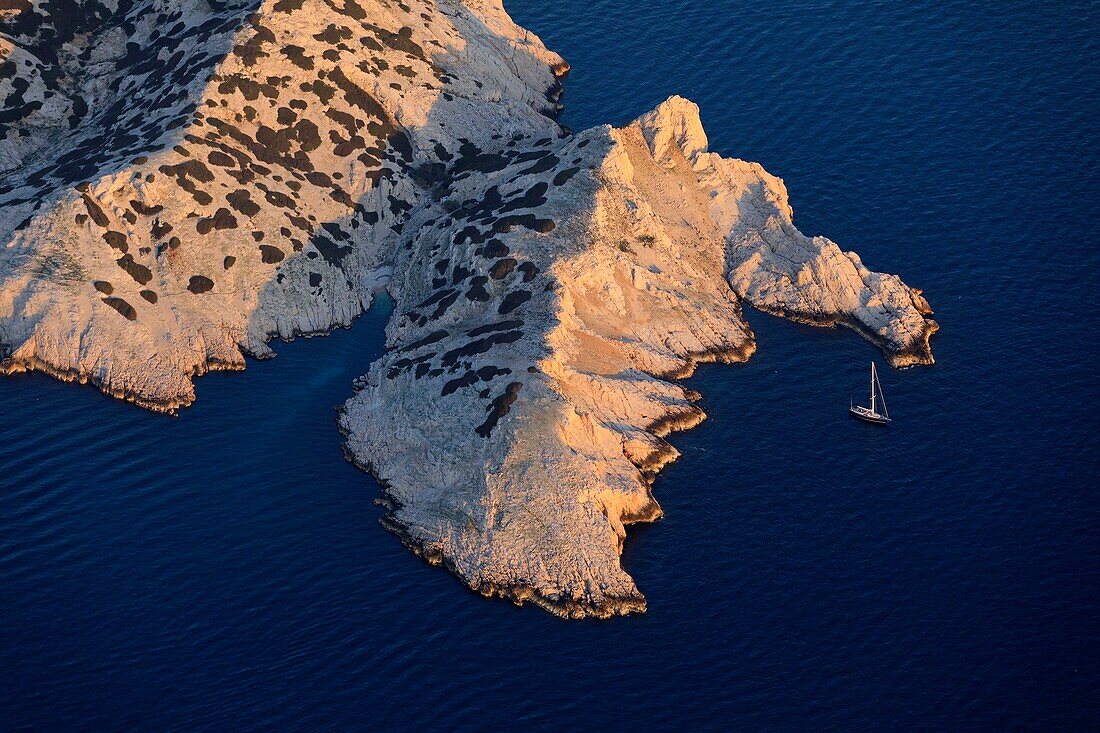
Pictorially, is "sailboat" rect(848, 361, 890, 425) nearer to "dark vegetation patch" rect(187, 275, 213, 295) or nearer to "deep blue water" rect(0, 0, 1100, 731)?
"deep blue water" rect(0, 0, 1100, 731)

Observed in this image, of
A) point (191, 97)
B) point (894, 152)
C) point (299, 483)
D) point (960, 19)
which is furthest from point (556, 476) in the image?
point (960, 19)

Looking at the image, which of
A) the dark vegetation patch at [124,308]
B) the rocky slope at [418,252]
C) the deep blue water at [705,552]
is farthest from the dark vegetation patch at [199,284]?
the deep blue water at [705,552]

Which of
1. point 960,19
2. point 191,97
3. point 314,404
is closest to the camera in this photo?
point 314,404

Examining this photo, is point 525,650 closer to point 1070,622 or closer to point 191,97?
point 1070,622

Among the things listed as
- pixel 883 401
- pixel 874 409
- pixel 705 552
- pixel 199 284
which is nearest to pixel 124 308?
pixel 199 284

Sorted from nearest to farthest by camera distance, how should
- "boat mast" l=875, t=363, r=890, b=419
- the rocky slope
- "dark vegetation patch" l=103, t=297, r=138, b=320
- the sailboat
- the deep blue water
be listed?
the deep blue water < the rocky slope < the sailboat < "boat mast" l=875, t=363, r=890, b=419 < "dark vegetation patch" l=103, t=297, r=138, b=320

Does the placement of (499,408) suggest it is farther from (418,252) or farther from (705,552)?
(418,252)

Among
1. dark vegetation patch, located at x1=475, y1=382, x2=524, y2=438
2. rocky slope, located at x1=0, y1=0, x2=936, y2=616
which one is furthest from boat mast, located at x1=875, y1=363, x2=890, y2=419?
dark vegetation patch, located at x1=475, y1=382, x2=524, y2=438
